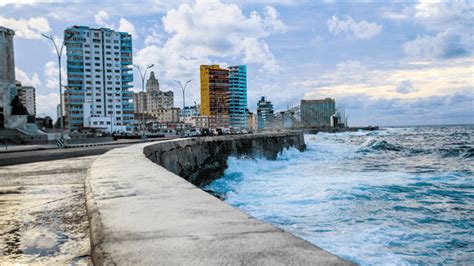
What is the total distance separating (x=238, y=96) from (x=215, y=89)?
10.7 meters

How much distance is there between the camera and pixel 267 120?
18675cm

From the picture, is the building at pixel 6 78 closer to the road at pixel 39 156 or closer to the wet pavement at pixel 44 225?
the road at pixel 39 156

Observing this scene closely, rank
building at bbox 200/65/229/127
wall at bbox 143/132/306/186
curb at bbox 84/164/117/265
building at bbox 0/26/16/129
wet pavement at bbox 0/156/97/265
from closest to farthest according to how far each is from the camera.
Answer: curb at bbox 84/164/117/265 < wet pavement at bbox 0/156/97/265 < wall at bbox 143/132/306/186 < building at bbox 0/26/16/129 < building at bbox 200/65/229/127

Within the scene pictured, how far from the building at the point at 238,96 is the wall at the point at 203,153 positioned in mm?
143694

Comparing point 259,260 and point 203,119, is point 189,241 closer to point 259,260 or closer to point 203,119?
point 259,260

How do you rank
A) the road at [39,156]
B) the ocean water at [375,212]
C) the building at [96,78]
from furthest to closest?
the building at [96,78] → the road at [39,156] → the ocean water at [375,212]

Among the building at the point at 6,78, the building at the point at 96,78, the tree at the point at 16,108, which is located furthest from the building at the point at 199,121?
the building at the point at 6,78

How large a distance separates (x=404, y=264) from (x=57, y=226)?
15.8ft

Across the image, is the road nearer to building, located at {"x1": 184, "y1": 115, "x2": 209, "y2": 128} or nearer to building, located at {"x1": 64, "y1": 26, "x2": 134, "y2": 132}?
building, located at {"x1": 64, "y1": 26, "x2": 134, "y2": 132}

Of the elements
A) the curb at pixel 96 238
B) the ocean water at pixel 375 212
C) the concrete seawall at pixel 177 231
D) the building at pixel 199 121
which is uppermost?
the building at pixel 199 121

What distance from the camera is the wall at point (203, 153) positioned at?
14436 mm

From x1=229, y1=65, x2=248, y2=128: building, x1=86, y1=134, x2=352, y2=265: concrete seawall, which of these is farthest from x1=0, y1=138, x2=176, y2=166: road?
x1=229, y1=65, x2=248, y2=128: building

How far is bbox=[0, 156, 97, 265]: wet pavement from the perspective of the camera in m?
3.08

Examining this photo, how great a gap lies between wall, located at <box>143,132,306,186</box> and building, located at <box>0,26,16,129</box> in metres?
38.5
